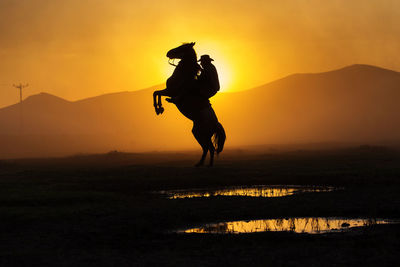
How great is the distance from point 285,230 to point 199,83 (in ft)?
45.9

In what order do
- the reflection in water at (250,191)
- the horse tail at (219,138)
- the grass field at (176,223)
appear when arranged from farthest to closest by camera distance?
the horse tail at (219,138) → the reflection in water at (250,191) → the grass field at (176,223)

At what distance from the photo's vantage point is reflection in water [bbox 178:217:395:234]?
13688 millimetres

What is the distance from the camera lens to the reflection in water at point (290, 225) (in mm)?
13688

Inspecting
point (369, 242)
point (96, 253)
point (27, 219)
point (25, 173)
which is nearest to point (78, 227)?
point (27, 219)

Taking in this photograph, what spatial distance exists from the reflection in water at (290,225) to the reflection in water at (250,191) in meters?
5.72

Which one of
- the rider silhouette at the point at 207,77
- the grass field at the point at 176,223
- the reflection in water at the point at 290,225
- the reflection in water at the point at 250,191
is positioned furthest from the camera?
the rider silhouette at the point at 207,77

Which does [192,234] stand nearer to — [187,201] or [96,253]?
[96,253]

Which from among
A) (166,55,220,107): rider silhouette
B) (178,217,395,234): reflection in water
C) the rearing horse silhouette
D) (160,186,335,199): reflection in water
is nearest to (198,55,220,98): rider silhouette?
(166,55,220,107): rider silhouette

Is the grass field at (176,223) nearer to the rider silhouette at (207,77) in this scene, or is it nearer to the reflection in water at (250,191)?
the reflection in water at (250,191)

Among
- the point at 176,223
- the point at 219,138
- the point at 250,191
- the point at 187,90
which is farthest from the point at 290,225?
the point at 219,138

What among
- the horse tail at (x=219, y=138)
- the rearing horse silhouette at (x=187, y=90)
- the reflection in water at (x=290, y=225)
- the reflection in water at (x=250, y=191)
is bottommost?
the reflection in water at (x=290, y=225)

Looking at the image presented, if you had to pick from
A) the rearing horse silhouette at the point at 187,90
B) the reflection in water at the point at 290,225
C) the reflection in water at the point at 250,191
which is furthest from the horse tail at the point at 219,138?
the reflection in water at the point at 290,225

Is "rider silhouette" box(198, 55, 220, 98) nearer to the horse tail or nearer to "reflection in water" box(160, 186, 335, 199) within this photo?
the horse tail

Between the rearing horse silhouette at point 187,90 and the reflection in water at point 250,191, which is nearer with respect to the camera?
the reflection in water at point 250,191
